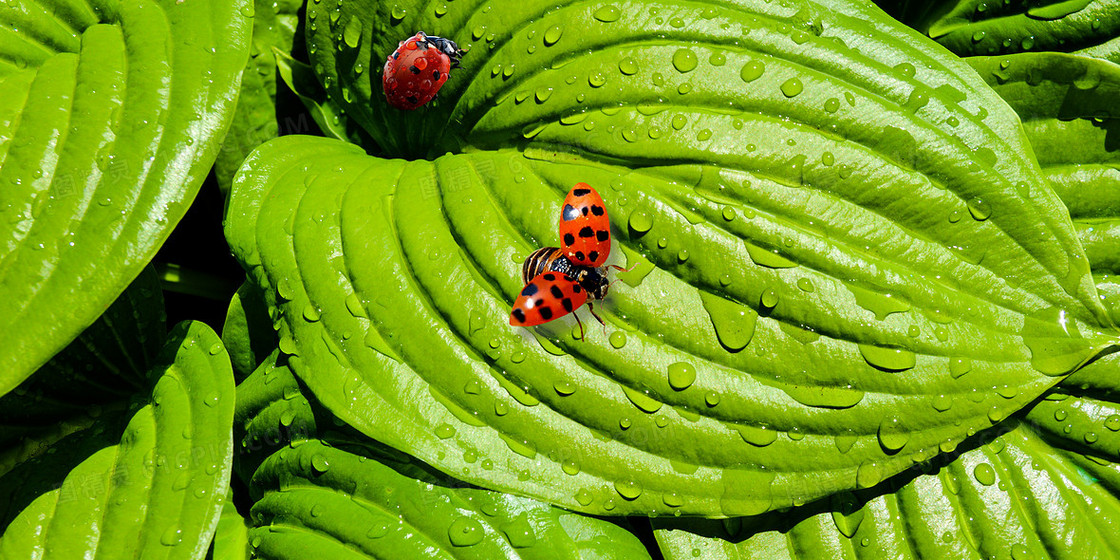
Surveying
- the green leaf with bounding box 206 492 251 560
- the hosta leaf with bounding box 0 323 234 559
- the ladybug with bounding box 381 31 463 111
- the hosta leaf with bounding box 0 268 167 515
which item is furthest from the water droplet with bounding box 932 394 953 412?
the hosta leaf with bounding box 0 268 167 515

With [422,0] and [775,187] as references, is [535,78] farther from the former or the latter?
[775,187]

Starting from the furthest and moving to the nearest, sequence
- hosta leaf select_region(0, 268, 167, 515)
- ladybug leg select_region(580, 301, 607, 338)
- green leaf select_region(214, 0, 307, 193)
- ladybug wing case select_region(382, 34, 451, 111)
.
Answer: green leaf select_region(214, 0, 307, 193) < hosta leaf select_region(0, 268, 167, 515) < ladybug wing case select_region(382, 34, 451, 111) < ladybug leg select_region(580, 301, 607, 338)

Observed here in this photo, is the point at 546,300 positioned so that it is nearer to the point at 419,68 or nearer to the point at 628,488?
the point at 628,488

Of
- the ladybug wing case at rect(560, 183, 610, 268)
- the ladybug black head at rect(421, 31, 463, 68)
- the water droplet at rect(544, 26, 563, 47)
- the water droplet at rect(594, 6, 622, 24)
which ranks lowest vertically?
the ladybug wing case at rect(560, 183, 610, 268)

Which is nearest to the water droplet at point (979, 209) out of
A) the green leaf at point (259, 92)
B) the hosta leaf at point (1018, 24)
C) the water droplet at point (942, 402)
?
the water droplet at point (942, 402)

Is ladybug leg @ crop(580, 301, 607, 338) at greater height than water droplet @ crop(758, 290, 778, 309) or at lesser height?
greater

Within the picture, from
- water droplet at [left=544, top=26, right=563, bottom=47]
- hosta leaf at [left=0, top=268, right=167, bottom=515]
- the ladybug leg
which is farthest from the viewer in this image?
hosta leaf at [left=0, top=268, right=167, bottom=515]

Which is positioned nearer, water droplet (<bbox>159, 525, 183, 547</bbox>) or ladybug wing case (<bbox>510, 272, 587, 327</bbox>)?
ladybug wing case (<bbox>510, 272, 587, 327</bbox>)

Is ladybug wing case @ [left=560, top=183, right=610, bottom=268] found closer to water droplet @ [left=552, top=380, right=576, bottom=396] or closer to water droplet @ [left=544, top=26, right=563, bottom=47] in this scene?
water droplet @ [left=552, top=380, right=576, bottom=396]
